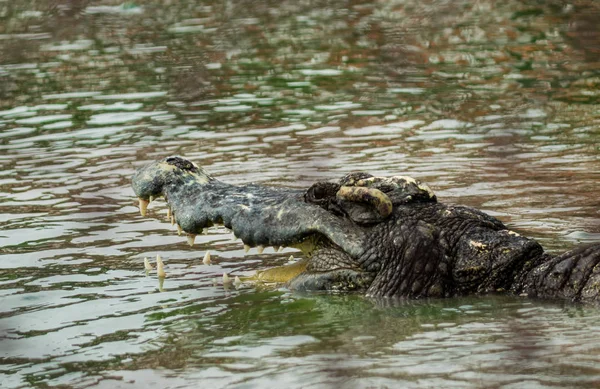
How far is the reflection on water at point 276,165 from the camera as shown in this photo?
475cm

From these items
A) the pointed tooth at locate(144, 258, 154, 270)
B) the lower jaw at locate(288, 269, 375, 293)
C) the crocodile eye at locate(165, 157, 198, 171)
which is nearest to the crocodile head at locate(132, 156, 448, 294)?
the lower jaw at locate(288, 269, 375, 293)

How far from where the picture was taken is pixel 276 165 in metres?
11.6

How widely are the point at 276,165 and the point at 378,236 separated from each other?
4.67m

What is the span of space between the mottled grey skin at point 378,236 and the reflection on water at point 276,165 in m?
0.24

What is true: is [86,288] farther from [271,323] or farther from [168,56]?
[168,56]

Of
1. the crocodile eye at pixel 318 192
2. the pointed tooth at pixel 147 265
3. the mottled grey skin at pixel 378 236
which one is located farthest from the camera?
the pointed tooth at pixel 147 265

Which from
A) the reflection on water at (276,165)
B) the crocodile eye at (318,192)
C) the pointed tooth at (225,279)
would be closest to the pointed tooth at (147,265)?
the reflection on water at (276,165)

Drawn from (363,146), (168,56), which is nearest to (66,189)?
(363,146)

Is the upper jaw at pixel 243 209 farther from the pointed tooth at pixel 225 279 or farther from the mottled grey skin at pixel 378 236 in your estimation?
the pointed tooth at pixel 225 279

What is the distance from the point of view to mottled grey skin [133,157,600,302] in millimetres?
6672

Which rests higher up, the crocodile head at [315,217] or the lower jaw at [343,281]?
the crocodile head at [315,217]

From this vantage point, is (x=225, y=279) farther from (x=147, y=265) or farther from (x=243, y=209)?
(x=147, y=265)

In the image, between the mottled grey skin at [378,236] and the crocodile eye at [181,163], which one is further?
the crocodile eye at [181,163]

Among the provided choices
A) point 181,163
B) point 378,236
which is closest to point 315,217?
point 378,236
